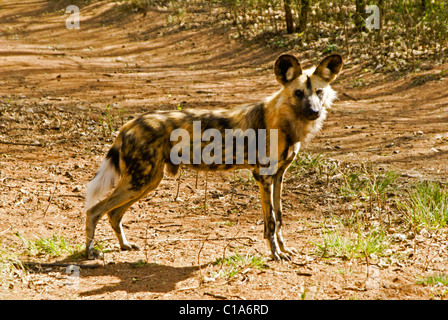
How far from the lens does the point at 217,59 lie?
11.7 m

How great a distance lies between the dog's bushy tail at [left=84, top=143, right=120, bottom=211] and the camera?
3791mm

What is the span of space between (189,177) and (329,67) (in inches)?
92.5

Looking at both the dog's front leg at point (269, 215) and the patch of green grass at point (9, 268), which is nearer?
the patch of green grass at point (9, 268)

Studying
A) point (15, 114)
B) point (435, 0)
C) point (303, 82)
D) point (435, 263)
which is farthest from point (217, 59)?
point (435, 263)

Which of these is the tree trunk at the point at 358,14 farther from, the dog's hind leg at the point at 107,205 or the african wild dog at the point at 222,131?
the dog's hind leg at the point at 107,205

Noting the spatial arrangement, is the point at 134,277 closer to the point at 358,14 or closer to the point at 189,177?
the point at 189,177

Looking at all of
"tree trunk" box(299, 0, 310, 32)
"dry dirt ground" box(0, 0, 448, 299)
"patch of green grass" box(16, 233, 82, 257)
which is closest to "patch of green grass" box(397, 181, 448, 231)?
"dry dirt ground" box(0, 0, 448, 299)

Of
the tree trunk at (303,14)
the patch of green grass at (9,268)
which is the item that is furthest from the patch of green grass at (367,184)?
the tree trunk at (303,14)

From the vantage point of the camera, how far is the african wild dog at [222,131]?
Answer: 3.69m

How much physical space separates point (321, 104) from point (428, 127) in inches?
150

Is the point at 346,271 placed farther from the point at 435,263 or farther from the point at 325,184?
the point at 325,184

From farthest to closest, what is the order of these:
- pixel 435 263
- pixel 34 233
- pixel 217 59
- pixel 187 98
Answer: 1. pixel 217 59
2. pixel 187 98
3. pixel 34 233
4. pixel 435 263

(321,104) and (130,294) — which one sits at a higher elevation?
(321,104)

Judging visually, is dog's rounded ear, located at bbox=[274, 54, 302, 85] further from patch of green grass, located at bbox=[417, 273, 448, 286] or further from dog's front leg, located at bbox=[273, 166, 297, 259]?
patch of green grass, located at bbox=[417, 273, 448, 286]
